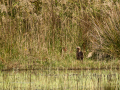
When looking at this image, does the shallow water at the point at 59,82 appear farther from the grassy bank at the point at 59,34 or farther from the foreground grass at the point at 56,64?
the grassy bank at the point at 59,34

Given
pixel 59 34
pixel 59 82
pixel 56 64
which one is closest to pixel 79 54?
pixel 56 64

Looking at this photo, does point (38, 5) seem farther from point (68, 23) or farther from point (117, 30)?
point (117, 30)

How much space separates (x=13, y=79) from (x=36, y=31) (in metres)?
2.83

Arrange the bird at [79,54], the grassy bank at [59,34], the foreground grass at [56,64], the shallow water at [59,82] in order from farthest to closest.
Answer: the bird at [79,54] < the grassy bank at [59,34] < the foreground grass at [56,64] < the shallow water at [59,82]

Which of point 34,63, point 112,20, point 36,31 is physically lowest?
point 34,63

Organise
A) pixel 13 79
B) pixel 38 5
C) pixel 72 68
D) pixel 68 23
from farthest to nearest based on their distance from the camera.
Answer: pixel 38 5 < pixel 68 23 < pixel 72 68 < pixel 13 79

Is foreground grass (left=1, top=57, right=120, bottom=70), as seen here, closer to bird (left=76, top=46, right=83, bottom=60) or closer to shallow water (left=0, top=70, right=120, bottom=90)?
bird (left=76, top=46, right=83, bottom=60)

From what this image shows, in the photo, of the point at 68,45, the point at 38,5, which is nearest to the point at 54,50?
the point at 68,45

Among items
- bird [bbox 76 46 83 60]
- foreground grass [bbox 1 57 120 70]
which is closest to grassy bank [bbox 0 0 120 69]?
foreground grass [bbox 1 57 120 70]

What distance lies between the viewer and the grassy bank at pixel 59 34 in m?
5.45

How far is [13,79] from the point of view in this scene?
3.98m

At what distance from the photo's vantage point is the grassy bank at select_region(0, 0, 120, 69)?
545 cm

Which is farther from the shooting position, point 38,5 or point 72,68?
point 38,5

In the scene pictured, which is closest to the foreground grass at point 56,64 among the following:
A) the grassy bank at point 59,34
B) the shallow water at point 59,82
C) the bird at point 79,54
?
the grassy bank at point 59,34
